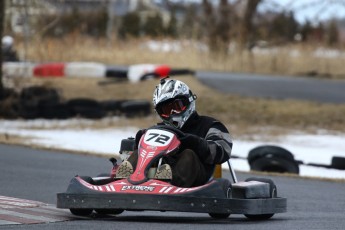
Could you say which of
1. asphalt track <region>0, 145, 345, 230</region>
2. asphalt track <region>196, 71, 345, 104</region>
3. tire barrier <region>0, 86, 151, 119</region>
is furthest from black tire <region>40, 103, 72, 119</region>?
asphalt track <region>0, 145, 345, 230</region>

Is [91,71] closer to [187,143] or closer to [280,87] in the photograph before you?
[280,87]

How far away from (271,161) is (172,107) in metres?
5.49

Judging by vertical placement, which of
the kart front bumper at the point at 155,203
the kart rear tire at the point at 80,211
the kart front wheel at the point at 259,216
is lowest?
the kart front wheel at the point at 259,216

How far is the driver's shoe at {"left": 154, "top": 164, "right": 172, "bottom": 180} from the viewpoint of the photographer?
27.9ft

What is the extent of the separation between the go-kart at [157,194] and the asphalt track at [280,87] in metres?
16.5

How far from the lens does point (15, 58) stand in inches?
1148

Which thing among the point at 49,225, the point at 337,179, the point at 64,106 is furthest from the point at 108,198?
the point at 64,106

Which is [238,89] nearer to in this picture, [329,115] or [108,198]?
[329,115]

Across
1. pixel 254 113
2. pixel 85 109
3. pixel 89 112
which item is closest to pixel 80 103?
pixel 85 109

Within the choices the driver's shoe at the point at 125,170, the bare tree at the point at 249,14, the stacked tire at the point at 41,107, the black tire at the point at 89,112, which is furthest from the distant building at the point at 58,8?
the driver's shoe at the point at 125,170

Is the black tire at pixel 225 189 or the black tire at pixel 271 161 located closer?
the black tire at pixel 225 189

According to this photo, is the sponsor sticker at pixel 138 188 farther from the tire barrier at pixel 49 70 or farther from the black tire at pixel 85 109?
the tire barrier at pixel 49 70

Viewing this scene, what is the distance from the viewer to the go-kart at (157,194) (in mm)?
A: 8266

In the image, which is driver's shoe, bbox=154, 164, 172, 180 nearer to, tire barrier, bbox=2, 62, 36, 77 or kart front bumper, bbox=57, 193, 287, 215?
kart front bumper, bbox=57, 193, 287, 215
